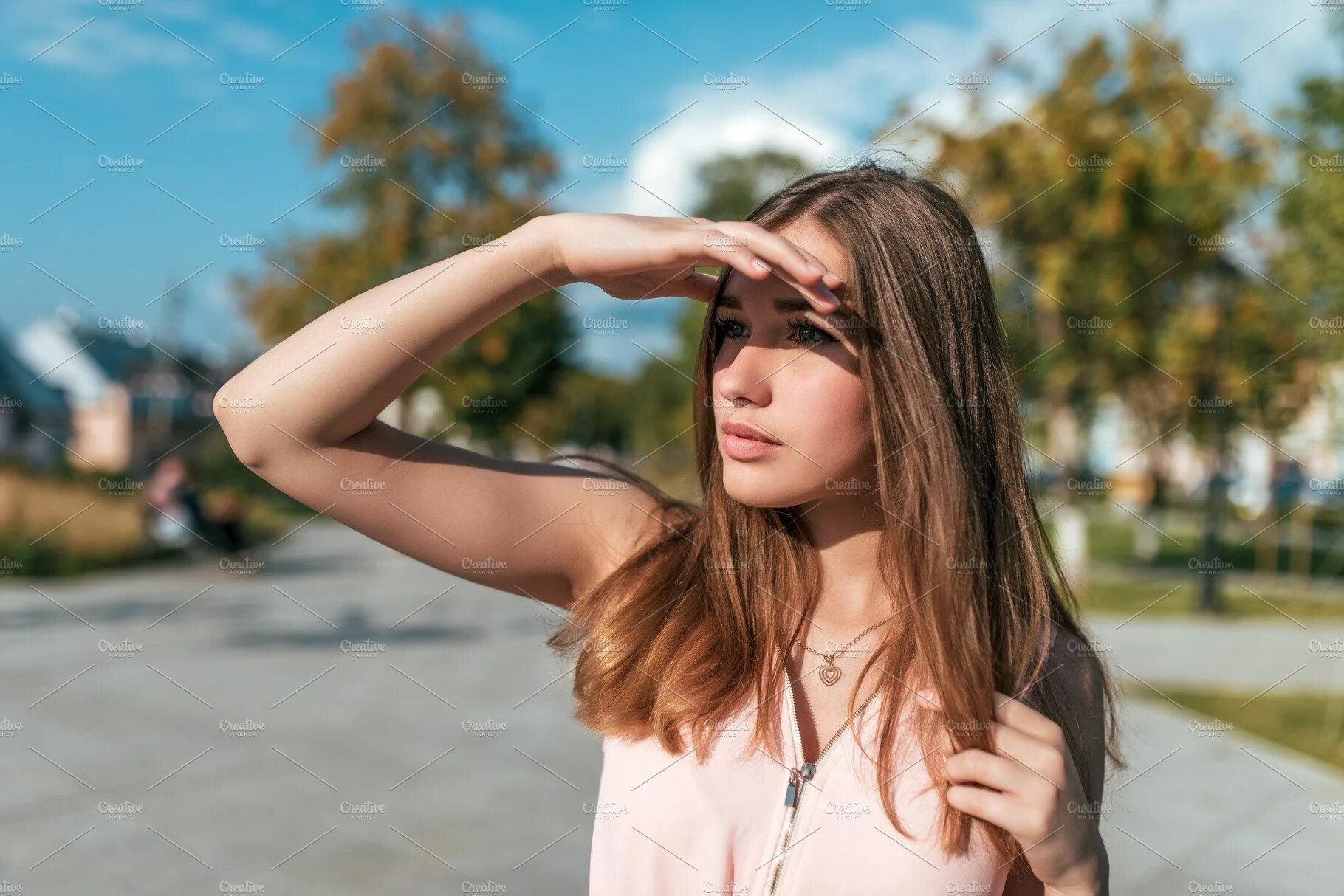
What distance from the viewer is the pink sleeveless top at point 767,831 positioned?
1322mm

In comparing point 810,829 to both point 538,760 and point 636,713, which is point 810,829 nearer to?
point 636,713

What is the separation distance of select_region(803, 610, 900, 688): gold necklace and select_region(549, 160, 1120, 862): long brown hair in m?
0.02

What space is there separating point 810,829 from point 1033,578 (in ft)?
Answer: 1.62

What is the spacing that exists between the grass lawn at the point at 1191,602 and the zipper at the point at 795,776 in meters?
9.73

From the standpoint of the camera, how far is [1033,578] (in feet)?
5.16

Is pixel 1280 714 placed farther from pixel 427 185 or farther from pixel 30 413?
pixel 30 413

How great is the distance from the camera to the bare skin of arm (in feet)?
4.27

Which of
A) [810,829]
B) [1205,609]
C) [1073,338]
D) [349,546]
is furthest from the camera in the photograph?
[349,546]

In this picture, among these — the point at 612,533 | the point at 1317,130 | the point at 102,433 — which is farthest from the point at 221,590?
the point at 102,433

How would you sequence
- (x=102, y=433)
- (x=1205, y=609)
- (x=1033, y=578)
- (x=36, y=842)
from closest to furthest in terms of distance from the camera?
(x=1033, y=578)
(x=36, y=842)
(x=1205, y=609)
(x=102, y=433)

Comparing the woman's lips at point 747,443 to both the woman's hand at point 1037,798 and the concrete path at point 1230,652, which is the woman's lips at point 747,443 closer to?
the woman's hand at point 1037,798

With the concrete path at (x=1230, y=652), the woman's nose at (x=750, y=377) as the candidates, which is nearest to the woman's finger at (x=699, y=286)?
the woman's nose at (x=750, y=377)

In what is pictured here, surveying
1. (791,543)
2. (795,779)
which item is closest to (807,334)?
(791,543)

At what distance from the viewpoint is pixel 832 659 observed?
5.01 ft
